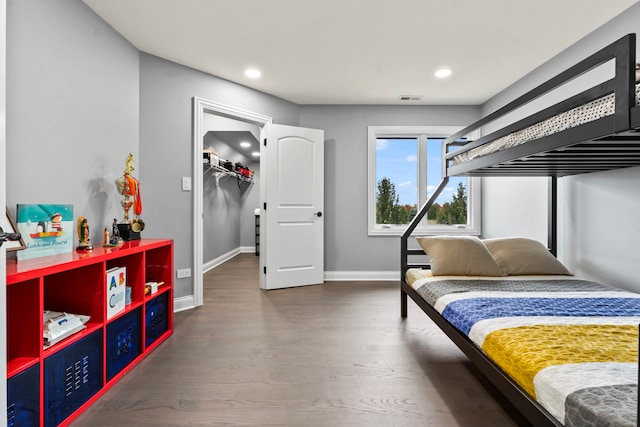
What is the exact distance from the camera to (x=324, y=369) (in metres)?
1.92

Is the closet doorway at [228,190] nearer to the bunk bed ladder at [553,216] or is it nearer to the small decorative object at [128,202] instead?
the small decorative object at [128,202]

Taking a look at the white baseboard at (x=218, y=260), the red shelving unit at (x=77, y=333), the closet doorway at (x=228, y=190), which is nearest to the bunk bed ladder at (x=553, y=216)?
the red shelving unit at (x=77, y=333)

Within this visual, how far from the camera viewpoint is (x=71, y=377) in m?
1.47

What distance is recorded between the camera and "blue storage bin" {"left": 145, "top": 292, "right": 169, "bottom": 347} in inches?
86.1

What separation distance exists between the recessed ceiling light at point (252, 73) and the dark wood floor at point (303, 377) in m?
2.35

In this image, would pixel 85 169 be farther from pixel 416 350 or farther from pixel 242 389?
pixel 416 350

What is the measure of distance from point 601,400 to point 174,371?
195 centimetres

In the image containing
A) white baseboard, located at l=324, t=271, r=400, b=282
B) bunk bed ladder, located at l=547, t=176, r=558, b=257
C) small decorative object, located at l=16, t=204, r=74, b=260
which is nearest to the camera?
small decorative object, located at l=16, t=204, r=74, b=260

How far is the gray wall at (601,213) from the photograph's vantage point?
7.47ft

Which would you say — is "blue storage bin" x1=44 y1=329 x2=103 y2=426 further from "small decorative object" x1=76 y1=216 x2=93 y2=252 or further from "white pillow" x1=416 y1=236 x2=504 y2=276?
"white pillow" x1=416 y1=236 x2=504 y2=276

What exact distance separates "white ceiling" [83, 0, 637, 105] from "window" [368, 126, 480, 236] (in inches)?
36.4

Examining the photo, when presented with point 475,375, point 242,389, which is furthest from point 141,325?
point 475,375

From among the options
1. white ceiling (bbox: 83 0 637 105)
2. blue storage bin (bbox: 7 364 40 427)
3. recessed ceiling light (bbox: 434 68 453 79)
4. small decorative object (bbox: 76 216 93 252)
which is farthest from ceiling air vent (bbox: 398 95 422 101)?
blue storage bin (bbox: 7 364 40 427)

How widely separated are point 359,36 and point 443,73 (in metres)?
1.18
